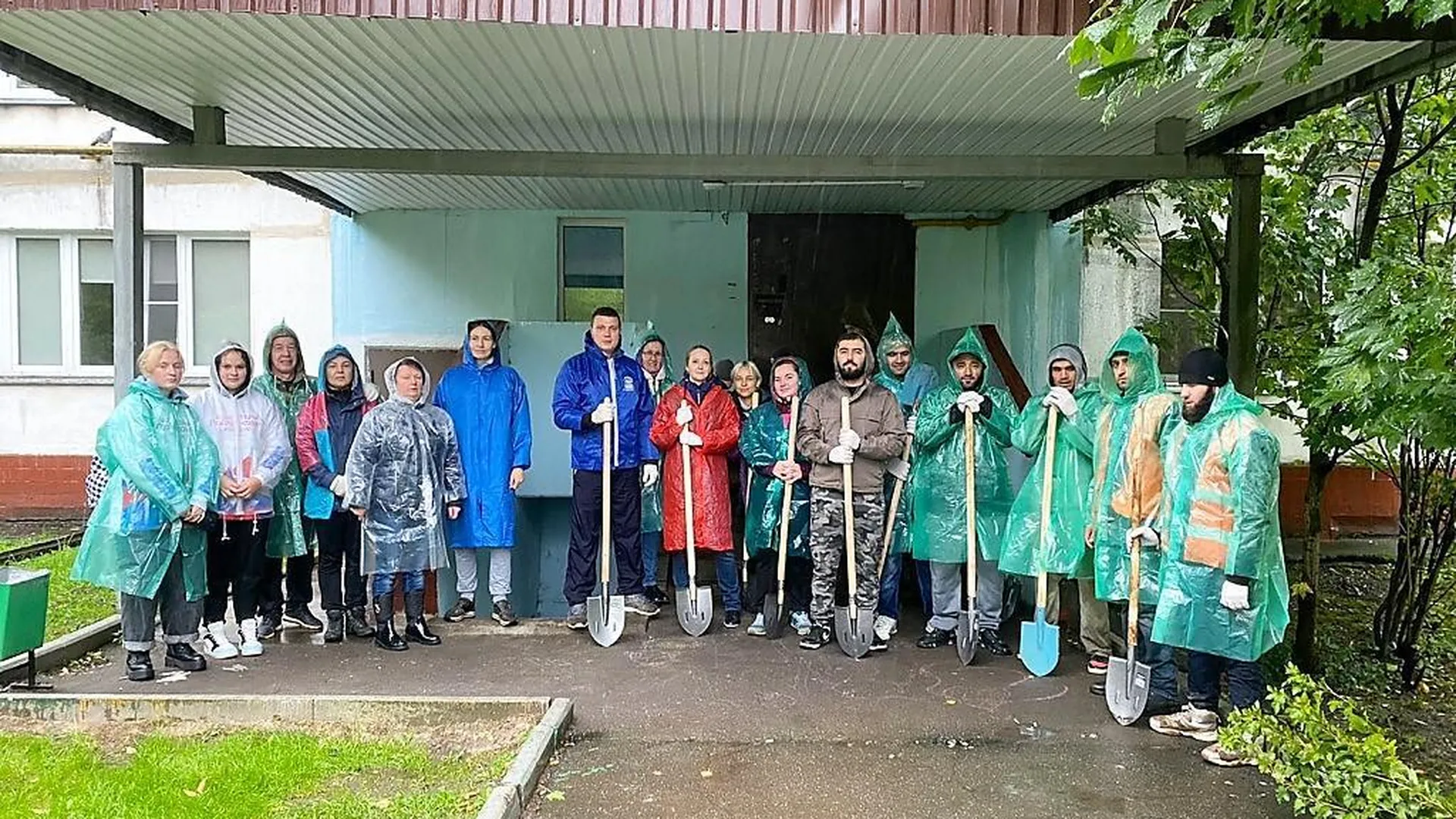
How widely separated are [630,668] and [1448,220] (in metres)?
5.62

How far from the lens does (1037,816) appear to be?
3723 millimetres

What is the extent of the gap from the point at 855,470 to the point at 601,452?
4.64ft

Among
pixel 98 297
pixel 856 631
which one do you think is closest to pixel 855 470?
pixel 856 631

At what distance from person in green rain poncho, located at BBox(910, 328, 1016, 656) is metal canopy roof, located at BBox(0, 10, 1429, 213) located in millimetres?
1308

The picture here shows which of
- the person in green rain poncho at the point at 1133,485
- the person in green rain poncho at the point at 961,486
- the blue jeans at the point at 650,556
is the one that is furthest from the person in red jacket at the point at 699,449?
the person in green rain poncho at the point at 1133,485

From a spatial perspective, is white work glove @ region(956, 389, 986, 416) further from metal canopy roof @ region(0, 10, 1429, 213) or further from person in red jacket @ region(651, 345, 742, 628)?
metal canopy roof @ region(0, 10, 1429, 213)

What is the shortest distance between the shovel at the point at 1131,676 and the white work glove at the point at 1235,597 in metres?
0.58

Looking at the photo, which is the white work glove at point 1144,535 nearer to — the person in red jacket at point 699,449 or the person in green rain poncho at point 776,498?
the person in green rain poncho at point 776,498

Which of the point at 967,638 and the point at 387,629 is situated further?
the point at 387,629

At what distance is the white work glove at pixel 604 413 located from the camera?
5824mm

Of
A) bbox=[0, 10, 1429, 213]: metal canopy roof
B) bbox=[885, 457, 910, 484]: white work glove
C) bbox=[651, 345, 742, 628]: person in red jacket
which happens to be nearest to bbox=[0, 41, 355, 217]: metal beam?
bbox=[0, 10, 1429, 213]: metal canopy roof

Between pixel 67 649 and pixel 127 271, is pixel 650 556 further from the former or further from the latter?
pixel 127 271

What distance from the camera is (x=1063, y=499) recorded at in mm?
5289

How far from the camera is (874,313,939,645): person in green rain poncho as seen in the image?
19.0ft
